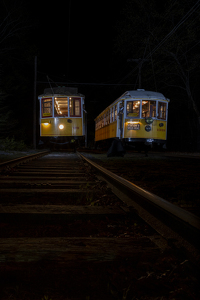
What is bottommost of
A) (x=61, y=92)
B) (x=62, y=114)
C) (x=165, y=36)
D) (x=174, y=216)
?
(x=174, y=216)

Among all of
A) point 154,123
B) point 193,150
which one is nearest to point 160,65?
point 193,150

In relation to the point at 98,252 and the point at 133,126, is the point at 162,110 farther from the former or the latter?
the point at 98,252

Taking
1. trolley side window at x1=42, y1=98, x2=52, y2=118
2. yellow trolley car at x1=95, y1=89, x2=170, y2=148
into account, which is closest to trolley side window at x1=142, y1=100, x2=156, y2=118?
yellow trolley car at x1=95, y1=89, x2=170, y2=148

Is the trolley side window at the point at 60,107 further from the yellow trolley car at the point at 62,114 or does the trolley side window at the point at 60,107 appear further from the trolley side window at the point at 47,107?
the trolley side window at the point at 47,107

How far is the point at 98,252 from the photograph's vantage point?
5.35 feet

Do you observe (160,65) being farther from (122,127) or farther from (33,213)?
(33,213)

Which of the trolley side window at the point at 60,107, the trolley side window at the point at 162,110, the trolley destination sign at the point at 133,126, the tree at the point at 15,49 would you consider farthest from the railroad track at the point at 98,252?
the tree at the point at 15,49

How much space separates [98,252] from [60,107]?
1439 cm

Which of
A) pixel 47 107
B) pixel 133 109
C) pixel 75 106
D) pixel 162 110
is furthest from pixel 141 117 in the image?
pixel 47 107

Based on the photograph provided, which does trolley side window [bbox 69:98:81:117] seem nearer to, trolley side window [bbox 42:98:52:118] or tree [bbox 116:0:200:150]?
trolley side window [bbox 42:98:52:118]

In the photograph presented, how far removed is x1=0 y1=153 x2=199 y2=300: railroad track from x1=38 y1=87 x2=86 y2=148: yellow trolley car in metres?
12.6

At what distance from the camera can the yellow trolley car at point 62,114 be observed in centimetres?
1498

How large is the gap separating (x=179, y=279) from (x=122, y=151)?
34.7ft

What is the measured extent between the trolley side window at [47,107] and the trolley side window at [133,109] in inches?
185
